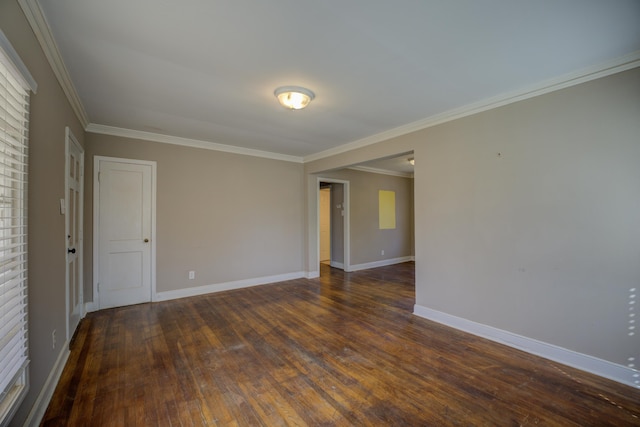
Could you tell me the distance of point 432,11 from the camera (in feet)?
5.25

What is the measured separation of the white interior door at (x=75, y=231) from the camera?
2764 mm

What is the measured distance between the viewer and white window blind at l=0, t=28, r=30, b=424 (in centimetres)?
125

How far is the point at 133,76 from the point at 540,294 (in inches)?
164

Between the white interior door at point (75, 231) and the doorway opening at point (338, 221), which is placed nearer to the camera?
the white interior door at point (75, 231)

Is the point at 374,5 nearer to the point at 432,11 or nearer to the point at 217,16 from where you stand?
the point at 432,11

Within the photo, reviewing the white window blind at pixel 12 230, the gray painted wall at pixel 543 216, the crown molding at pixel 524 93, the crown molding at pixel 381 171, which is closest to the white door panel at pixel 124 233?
the white window blind at pixel 12 230

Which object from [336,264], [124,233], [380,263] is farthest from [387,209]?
[124,233]

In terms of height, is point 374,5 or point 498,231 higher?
point 374,5

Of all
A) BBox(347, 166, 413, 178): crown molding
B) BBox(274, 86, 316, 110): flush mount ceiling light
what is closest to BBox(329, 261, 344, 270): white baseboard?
BBox(347, 166, 413, 178): crown molding

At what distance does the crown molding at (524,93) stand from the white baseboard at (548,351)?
2.29 m

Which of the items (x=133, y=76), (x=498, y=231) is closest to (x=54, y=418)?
(x=133, y=76)

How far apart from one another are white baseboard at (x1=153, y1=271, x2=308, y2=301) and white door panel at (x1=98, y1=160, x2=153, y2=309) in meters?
0.24

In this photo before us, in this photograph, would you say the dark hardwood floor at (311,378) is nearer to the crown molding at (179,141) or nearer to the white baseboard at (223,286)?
the white baseboard at (223,286)

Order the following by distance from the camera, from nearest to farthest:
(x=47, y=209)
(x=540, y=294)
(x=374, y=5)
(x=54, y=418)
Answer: (x=374, y=5) < (x=54, y=418) < (x=47, y=209) < (x=540, y=294)
